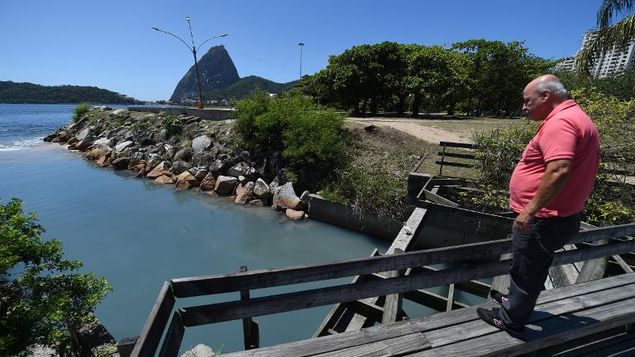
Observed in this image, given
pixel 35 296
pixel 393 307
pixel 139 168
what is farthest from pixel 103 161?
pixel 393 307

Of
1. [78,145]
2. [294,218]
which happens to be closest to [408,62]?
[294,218]

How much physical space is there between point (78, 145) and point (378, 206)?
1031 inches

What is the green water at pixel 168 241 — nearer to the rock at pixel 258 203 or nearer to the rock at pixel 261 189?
the rock at pixel 258 203

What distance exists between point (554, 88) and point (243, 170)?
45.5 ft

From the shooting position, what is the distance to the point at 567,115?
A: 7.00ft

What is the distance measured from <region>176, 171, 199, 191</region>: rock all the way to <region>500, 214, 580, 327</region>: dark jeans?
15268 mm

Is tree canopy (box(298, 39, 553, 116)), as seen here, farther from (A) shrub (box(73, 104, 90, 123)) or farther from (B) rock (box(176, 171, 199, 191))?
(A) shrub (box(73, 104, 90, 123))

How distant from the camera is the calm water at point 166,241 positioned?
6656 mm

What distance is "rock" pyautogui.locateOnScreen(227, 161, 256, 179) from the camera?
15102 mm

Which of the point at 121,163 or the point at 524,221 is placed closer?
the point at 524,221

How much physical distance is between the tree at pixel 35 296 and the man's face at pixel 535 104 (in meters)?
5.23

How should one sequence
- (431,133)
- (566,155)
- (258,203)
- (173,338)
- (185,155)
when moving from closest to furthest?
(566,155) < (173,338) < (258,203) < (431,133) < (185,155)

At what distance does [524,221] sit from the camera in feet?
7.32

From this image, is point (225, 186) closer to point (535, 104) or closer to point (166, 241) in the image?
point (166, 241)
